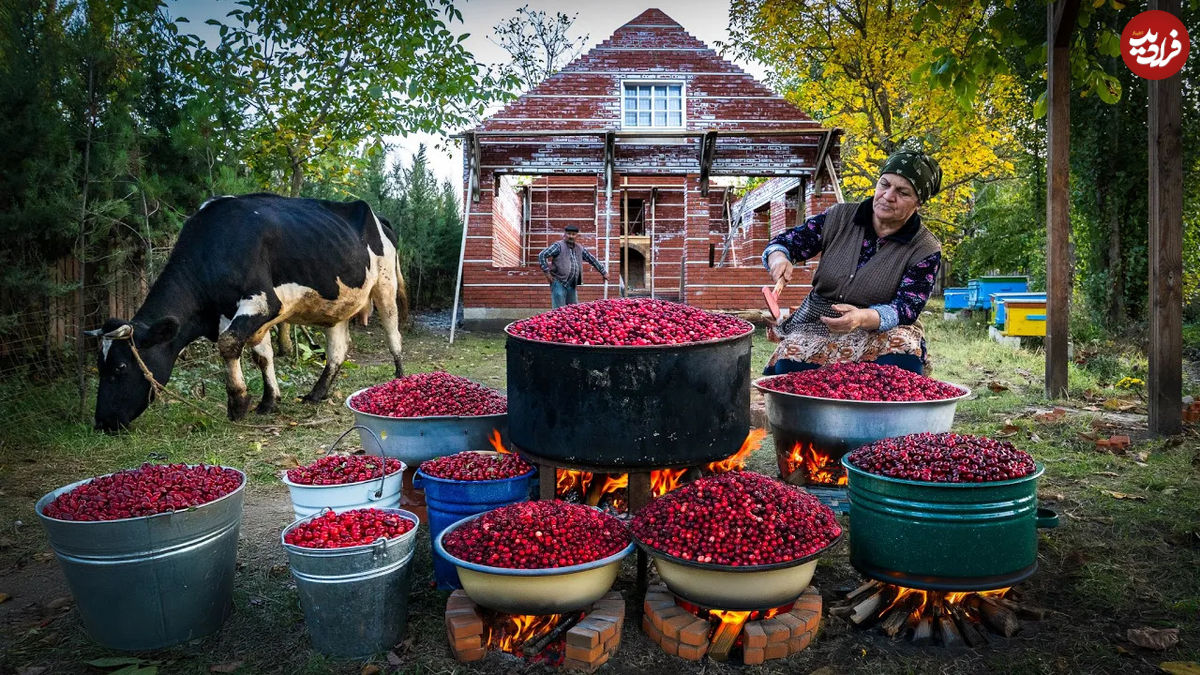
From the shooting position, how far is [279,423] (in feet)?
22.1

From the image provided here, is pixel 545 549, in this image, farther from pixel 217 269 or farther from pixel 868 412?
pixel 217 269

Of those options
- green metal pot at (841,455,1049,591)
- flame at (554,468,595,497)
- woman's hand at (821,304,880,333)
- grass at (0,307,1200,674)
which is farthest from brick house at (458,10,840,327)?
green metal pot at (841,455,1049,591)

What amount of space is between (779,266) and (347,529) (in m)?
2.97

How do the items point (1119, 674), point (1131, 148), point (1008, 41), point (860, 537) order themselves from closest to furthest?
point (1119, 674)
point (860, 537)
point (1008, 41)
point (1131, 148)

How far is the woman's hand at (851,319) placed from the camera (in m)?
3.97

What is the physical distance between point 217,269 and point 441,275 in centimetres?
1306

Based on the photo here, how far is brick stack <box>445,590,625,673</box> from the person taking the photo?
8.61 ft

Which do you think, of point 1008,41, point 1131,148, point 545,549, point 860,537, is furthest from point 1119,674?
point 1131,148

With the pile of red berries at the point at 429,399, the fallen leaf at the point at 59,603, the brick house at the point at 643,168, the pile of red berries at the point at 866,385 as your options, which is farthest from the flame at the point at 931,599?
the brick house at the point at 643,168

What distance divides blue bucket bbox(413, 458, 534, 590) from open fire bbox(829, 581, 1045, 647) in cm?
156

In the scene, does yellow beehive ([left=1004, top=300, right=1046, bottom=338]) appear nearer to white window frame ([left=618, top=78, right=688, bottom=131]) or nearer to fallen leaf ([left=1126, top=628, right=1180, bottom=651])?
white window frame ([left=618, top=78, right=688, bottom=131])

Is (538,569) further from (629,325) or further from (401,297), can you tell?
(401,297)

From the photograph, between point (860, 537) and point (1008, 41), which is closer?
point (860, 537)

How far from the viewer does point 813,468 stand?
4055mm
